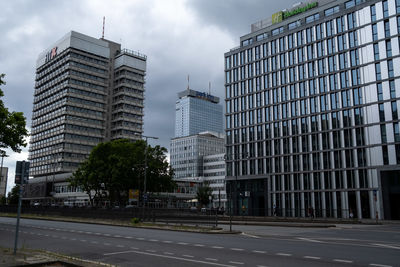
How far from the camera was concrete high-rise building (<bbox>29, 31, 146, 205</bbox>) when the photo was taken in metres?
123

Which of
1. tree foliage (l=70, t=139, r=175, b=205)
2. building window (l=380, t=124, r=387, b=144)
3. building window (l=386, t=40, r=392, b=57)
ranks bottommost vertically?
tree foliage (l=70, t=139, r=175, b=205)

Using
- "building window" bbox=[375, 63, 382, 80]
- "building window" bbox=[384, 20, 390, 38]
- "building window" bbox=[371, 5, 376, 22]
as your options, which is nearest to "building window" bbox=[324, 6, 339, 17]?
"building window" bbox=[371, 5, 376, 22]

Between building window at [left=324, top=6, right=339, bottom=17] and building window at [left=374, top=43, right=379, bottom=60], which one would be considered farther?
building window at [left=324, top=6, right=339, bottom=17]

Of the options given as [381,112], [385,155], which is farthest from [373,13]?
[385,155]

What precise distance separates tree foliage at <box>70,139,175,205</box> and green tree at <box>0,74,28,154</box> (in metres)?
29.7

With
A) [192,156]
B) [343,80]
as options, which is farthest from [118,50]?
[343,80]

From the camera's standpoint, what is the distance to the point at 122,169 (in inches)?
2584

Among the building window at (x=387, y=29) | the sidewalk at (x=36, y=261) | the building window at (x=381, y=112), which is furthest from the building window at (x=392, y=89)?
the sidewalk at (x=36, y=261)

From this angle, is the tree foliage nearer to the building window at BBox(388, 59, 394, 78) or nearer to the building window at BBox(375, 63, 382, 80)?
the building window at BBox(375, 63, 382, 80)

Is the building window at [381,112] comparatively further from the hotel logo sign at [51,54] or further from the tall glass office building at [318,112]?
the hotel logo sign at [51,54]

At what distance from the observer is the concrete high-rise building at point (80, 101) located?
404 feet

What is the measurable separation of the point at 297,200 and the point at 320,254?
59.5m

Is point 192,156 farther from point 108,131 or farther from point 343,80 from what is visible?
point 343,80

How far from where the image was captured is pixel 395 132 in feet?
196
